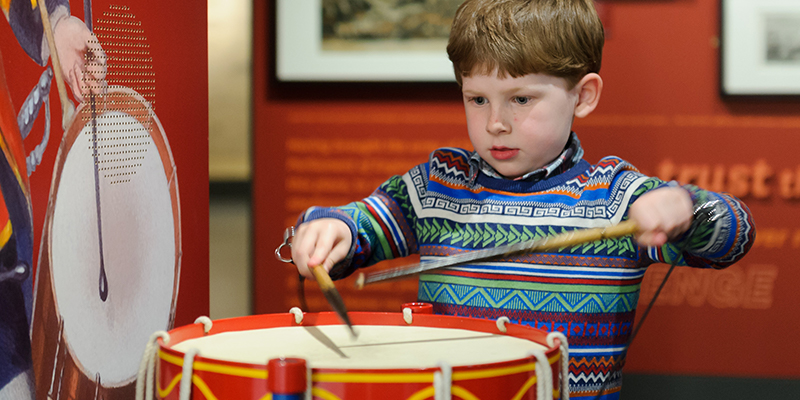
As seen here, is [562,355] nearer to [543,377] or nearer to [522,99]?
[543,377]

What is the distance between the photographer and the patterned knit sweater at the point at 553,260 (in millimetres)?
904

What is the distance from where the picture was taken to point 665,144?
173cm

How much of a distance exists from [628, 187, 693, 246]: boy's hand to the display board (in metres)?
0.59

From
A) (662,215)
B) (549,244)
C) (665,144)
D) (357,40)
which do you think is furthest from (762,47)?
(549,244)

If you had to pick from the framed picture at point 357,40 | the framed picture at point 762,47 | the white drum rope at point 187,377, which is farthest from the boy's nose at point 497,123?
the framed picture at point 762,47

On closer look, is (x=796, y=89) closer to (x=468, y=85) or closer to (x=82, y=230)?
(x=468, y=85)

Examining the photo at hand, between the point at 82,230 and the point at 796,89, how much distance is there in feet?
5.07

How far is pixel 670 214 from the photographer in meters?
0.74

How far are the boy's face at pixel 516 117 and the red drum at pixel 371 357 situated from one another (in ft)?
0.82

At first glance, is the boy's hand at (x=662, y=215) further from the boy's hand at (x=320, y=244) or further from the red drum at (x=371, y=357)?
the boy's hand at (x=320, y=244)


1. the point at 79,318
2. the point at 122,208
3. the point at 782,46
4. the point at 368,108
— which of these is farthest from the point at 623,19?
the point at 79,318

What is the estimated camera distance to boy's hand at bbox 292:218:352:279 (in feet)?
2.63

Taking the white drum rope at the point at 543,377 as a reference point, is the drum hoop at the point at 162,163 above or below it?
above

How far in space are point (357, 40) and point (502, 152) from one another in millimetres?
927
